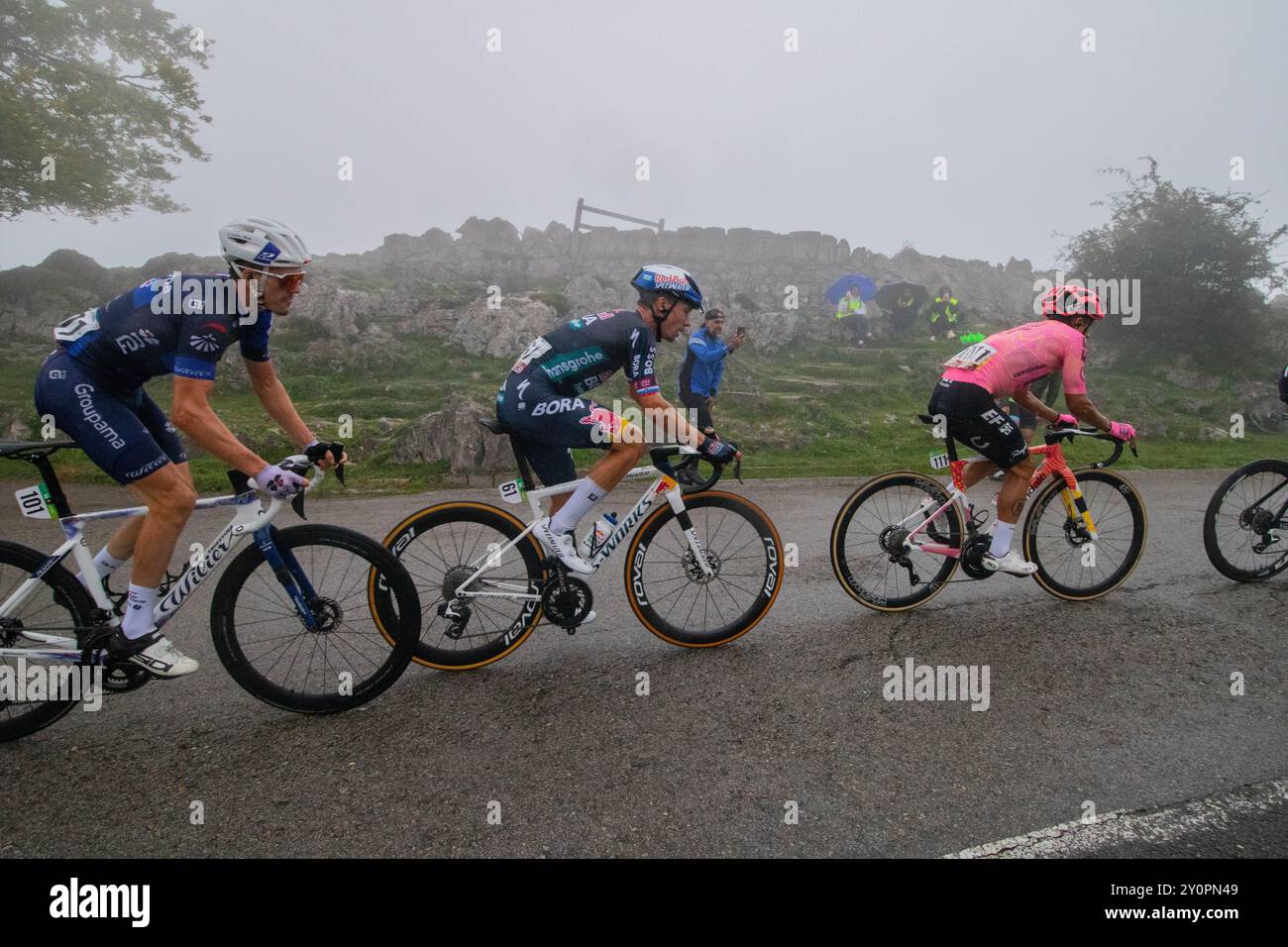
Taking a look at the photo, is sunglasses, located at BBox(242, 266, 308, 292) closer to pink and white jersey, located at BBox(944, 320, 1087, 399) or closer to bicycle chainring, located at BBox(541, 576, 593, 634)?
bicycle chainring, located at BBox(541, 576, 593, 634)

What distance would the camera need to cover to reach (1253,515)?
17.5ft

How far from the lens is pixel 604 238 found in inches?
1617

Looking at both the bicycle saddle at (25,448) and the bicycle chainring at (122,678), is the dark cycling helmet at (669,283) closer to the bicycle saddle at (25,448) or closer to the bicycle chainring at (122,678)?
the bicycle saddle at (25,448)

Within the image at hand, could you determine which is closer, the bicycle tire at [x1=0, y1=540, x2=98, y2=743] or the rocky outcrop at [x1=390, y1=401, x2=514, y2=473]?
the bicycle tire at [x1=0, y1=540, x2=98, y2=743]

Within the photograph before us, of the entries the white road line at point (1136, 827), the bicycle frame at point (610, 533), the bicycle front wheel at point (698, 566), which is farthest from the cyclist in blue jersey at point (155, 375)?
the white road line at point (1136, 827)

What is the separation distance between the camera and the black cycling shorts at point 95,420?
3.00 meters

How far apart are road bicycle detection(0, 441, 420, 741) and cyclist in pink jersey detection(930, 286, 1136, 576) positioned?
12.5 ft

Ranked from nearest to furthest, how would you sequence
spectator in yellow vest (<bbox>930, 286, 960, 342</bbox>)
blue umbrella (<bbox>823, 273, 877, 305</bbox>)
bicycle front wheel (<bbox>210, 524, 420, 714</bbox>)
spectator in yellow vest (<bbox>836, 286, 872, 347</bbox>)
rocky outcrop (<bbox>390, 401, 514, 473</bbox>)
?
1. bicycle front wheel (<bbox>210, 524, 420, 714</bbox>)
2. rocky outcrop (<bbox>390, 401, 514, 473</bbox>)
3. spectator in yellow vest (<bbox>836, 286, 872, 347</bbox>)
4. blue umbrella (<bbox>823, 273, 877, 305</bbox>)
5. spectator in yellow vest (<bbox>930, 286, 960, 342</bbox>)

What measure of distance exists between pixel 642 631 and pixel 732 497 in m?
1.08

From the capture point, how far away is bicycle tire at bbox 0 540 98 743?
9.84ft

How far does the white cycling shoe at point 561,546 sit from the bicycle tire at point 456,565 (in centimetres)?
7
